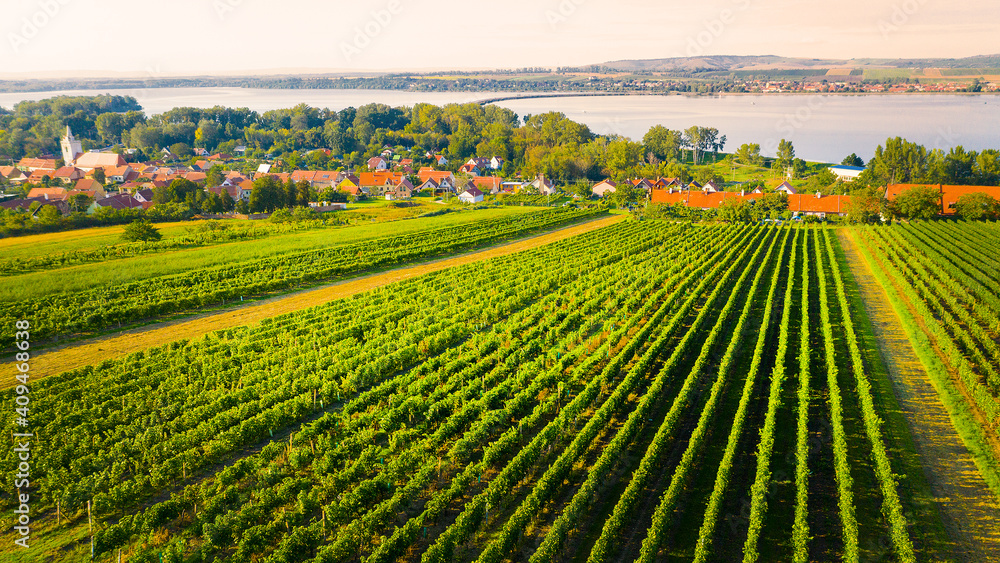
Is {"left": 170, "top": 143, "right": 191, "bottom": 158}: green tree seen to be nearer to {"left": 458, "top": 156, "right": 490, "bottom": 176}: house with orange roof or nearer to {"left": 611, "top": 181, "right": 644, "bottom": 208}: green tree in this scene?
{"left": 458, "top": 156, "right": 490, "bottom": 176}: house with orange roof

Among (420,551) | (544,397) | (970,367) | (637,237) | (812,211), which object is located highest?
(812,211)

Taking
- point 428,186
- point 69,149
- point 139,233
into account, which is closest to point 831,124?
point 428,186

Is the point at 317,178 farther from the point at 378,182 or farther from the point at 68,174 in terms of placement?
the point at 68,174

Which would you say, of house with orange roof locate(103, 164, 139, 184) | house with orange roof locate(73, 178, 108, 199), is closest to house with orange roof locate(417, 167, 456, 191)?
house with orange roof locate(73, 178, 108, 199)

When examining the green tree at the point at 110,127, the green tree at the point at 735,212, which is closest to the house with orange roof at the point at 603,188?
the green tree at the point at 735,212

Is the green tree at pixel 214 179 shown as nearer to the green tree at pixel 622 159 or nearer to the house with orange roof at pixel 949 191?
the green tree at pixel 622 159

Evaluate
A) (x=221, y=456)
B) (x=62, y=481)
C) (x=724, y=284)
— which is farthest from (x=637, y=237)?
(x=62, y=481)

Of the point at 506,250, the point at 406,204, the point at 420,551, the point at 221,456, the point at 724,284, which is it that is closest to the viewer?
the point at 420,551

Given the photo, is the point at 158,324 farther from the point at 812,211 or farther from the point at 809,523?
the point at 812,211
